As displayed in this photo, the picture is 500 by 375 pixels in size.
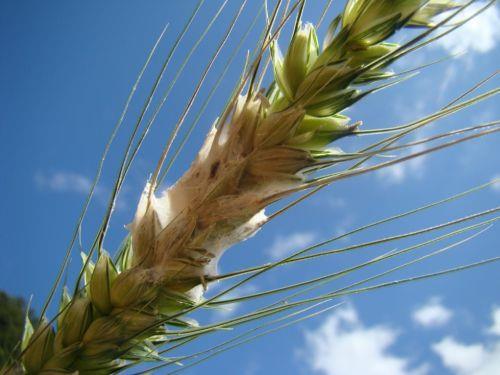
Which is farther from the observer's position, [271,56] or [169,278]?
[271,56]

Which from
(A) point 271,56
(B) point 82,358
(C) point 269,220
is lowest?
(B) point 82,358

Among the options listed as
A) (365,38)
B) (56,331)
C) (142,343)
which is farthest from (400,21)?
(56,331)

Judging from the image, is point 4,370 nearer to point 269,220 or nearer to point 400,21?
point 269,220

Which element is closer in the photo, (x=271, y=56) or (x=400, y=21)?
(x=400, y=21)

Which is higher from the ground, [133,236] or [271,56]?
[271,56]

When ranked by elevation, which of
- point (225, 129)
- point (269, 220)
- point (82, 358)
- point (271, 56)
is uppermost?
point (271, 56)

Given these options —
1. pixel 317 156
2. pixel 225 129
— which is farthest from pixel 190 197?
pixel 317 156

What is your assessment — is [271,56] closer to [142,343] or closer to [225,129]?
[225,129]
